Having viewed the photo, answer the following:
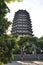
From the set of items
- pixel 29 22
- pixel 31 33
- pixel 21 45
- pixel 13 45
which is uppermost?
pixel 29 22

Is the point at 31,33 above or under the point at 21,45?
above

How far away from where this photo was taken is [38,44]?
6366 cm

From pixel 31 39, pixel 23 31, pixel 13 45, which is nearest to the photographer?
pixel 13 45

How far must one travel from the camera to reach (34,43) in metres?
63.3

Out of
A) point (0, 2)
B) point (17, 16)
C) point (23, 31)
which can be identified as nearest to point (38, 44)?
point (23, 31)

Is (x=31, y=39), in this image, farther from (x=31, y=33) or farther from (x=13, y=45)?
(x=13, y=45)

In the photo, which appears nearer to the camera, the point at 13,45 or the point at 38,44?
the point at 13,45

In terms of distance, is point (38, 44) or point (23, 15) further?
point (23, 15)

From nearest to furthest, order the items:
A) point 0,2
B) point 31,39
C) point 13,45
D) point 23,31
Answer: point 0,2
point 13,45
point 31,39
point 23,31

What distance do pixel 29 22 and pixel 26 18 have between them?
8.26 feet

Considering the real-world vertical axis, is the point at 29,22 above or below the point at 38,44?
above

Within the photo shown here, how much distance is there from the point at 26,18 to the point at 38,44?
26822mm

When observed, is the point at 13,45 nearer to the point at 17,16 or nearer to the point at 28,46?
the point at 28,46

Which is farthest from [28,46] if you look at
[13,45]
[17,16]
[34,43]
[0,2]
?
[0,2]
